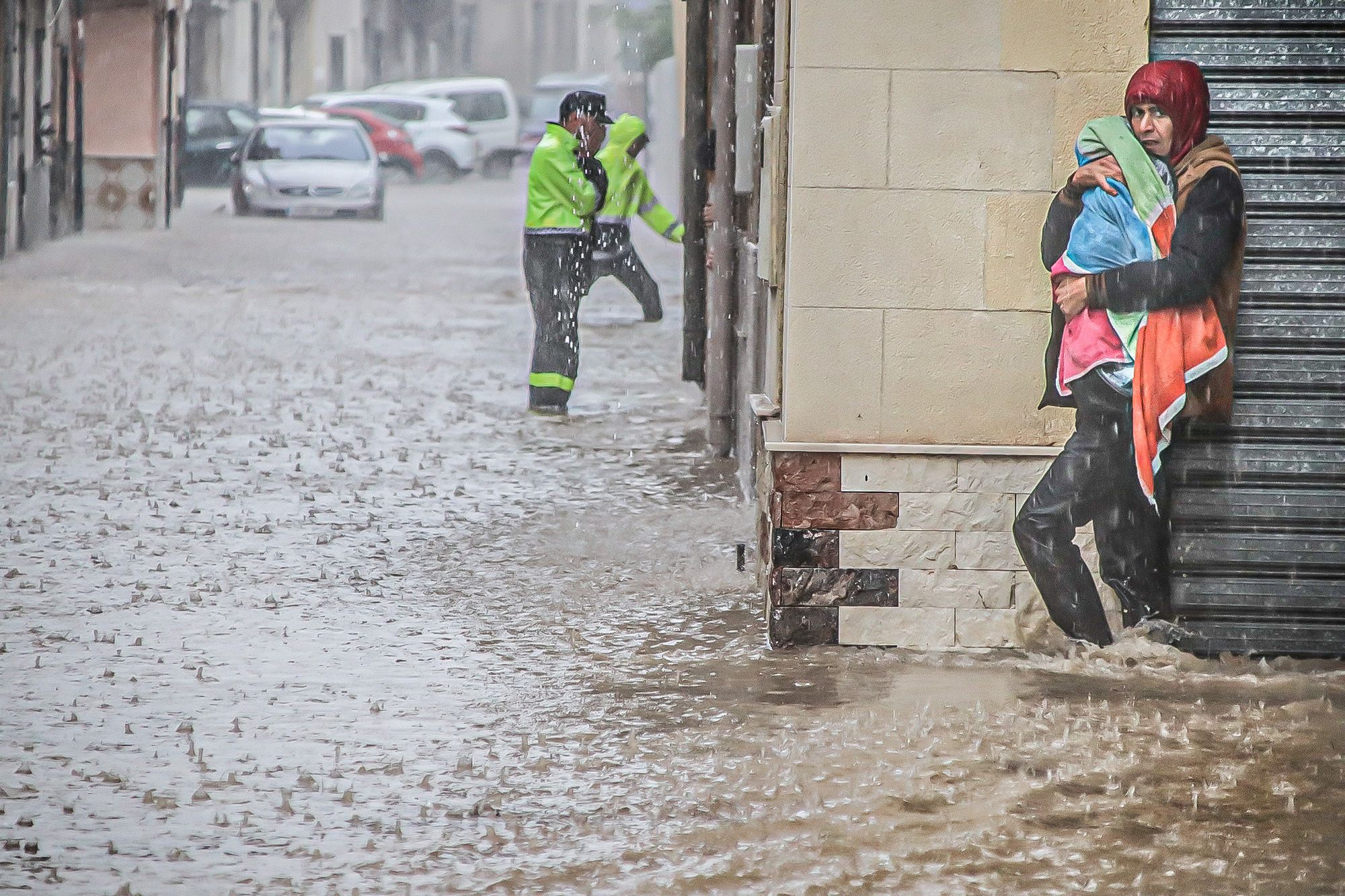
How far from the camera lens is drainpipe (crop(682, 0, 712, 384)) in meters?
10.2

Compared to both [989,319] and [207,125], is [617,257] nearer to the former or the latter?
[989,319]

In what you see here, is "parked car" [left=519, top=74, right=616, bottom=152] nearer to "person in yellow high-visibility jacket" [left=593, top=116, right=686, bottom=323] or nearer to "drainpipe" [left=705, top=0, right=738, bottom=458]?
"person in yellow high-visibility jacket" [left=593, top=116, right=686, bottom=323]

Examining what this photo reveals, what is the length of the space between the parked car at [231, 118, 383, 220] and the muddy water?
17.3 metres

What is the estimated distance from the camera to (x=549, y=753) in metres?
5.04

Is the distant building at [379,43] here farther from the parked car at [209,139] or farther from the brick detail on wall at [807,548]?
the brick detail on wall at [807,548]

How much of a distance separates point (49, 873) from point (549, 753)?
1317 mm

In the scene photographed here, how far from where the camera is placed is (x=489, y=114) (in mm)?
40188

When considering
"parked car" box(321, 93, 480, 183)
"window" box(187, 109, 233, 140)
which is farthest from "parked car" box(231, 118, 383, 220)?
"parked car" box(321, 93, 480, 183)

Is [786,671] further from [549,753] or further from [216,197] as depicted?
[216,197]

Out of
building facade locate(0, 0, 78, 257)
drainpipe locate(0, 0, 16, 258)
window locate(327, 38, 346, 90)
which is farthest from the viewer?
window locate(327, 38, 346, 90)

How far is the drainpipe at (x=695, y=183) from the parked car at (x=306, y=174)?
16.9m

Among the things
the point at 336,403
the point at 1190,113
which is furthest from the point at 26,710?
the point at 336,403

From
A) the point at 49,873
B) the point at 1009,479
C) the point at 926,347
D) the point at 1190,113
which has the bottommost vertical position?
the point at 49,873

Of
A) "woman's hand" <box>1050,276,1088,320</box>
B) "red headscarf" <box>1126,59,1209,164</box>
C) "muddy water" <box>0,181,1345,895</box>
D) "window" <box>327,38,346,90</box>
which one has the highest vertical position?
"window" <box>327,38,346,90</box>
